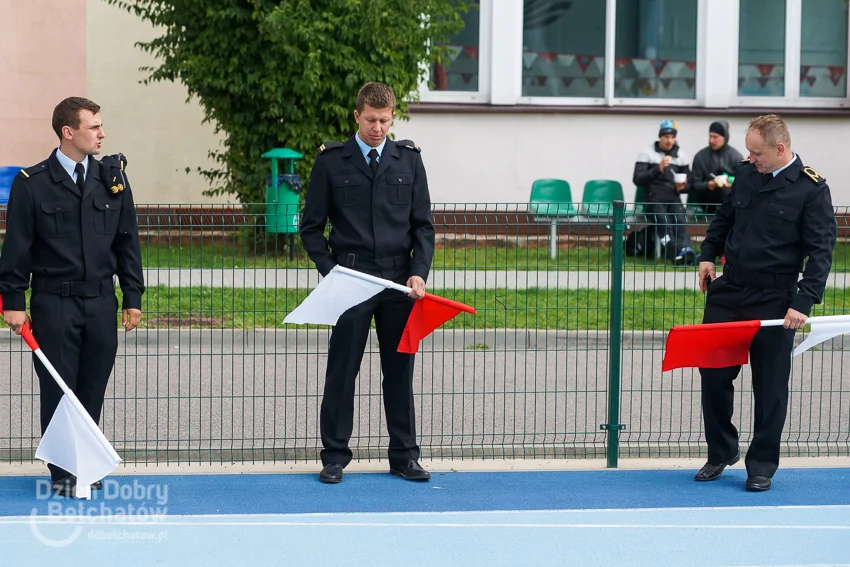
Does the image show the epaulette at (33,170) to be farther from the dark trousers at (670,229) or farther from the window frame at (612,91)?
the window frame at (612,91)

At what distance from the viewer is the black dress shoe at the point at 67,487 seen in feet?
21.9

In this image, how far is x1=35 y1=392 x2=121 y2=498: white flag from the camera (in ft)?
21.2

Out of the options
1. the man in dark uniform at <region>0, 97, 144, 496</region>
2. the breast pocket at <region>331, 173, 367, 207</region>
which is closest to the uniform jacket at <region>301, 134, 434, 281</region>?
the breast pocket at <region>331, 173, 367, 207</region>

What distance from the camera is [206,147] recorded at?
19500 mm

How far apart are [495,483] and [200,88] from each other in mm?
10245

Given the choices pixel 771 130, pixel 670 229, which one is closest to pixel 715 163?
pixel 670 229

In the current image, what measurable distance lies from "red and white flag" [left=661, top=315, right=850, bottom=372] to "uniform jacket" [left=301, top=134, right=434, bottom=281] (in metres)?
1.33

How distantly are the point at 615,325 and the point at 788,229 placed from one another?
1147mm

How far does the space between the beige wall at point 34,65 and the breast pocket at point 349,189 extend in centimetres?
1309

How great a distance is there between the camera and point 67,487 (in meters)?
6.67

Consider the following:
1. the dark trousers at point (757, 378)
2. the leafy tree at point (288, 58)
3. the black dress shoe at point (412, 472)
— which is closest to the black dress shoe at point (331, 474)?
the black dress shoe at point (412, 472)

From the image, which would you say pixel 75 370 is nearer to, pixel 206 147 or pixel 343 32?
pixel 343 32

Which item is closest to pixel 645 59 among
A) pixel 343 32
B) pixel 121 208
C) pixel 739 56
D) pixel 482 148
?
pixel 739 56

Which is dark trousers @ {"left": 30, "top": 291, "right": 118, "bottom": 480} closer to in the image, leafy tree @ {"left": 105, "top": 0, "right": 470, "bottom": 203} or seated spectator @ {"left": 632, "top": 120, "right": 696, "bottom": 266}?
leafy tree @ {"left": 105, "top": 0, "right": 470, "bottom": 203}
